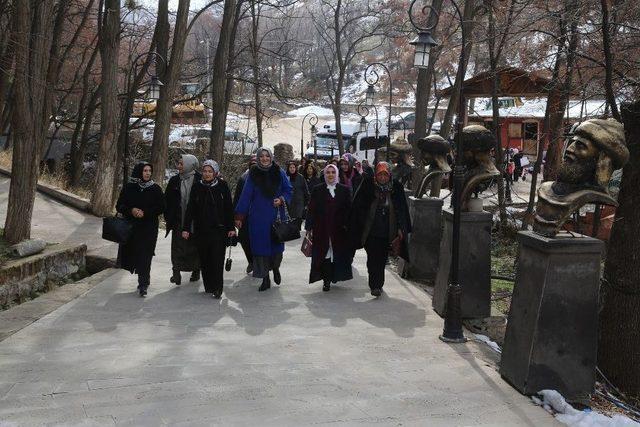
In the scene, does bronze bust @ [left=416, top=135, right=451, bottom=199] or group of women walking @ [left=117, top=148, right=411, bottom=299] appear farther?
bronze bust @ [left=416, top=135, right=451, bottom=199]

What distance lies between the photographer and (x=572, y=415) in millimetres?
4969

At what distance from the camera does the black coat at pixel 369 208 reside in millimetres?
9148

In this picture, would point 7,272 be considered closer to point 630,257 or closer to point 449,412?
point 449,412

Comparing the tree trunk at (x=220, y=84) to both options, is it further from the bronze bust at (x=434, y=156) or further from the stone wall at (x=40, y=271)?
the bronze bust at (x=434, y=156)

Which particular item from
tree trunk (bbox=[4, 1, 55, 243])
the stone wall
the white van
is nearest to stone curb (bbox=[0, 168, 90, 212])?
the stone wall

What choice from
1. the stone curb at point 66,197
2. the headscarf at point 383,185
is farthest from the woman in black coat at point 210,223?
the stone curb at point 66,197

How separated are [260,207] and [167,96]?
8880 millimetres

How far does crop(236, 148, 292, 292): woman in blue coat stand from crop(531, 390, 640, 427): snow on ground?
4834 mm

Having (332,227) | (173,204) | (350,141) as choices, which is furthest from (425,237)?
(350,141)

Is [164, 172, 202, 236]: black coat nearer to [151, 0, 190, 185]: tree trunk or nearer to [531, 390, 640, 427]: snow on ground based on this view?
[531, 390, 640, 427]: snow on ground

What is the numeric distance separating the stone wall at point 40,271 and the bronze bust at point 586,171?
6.97 m

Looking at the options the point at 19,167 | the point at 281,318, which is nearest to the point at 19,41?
the point at 19,167

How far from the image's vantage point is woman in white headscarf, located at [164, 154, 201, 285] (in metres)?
9.39

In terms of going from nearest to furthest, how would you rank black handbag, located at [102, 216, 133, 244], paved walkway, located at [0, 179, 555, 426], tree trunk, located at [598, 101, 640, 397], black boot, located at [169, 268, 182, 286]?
paved walkway, located at [0, 179, 555, 426] → tree trunk, located at [598, 101, 640, 397] → black handbag, located at [102, 216, 133, 244] → black boot, located at [169, 268, 182, 286]
